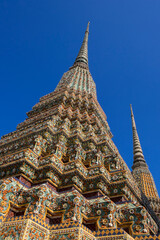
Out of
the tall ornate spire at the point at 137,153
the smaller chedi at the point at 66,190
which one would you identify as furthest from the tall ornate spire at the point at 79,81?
the tall ornate spire at the point at 137,153

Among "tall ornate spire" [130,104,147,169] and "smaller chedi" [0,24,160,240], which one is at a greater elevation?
"tall ornate spire" [130,104,147,169]

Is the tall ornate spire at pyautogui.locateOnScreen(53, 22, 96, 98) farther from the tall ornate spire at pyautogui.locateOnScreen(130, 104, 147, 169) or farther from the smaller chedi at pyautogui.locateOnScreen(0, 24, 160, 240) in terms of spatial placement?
the tall ornate spire at pyautogui.locateOnScreen(130, 104, 147, 169)

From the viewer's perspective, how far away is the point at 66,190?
6883 mm

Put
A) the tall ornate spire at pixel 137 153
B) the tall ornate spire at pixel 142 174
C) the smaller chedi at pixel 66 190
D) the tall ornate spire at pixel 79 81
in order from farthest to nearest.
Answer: the tall ornate spire at pixel 137 153
the tall ornate spire at pixel 142 174
the tall ornate spire at pixel 79 81
the smaller chedi at pixel 66 190

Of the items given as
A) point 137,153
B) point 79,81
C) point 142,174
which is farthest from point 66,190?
point 137,153

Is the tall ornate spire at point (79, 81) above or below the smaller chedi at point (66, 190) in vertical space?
above

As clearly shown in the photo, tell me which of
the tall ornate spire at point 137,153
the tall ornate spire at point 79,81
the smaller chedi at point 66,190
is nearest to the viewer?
the smaller chedi at point 66,190

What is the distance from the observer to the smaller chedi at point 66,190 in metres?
4.67

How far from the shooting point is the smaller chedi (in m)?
4.67

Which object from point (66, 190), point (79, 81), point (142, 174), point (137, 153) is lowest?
point (66, 190)

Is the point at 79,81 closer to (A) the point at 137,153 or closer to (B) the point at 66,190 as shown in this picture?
(B) the point at 66,190

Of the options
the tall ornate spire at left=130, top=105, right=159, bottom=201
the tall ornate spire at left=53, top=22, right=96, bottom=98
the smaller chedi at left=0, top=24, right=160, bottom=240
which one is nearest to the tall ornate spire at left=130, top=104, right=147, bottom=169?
the tall ornate spire at left=130, top=105, right=159, bottom=201

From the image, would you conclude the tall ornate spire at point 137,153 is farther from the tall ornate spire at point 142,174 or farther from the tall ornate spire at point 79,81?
the tall ornate spire at point 79,81

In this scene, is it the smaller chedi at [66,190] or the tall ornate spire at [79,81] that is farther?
the tall ornate spire at [79,81]
